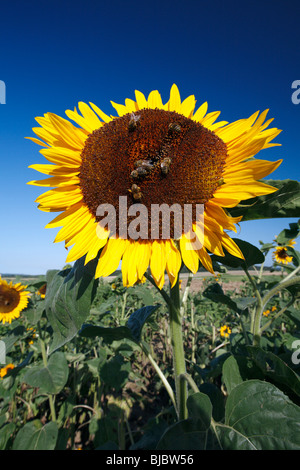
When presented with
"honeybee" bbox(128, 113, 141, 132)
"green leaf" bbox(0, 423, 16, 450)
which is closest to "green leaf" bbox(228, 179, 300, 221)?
"honeybee" bbox(128, 113, 141, 132)

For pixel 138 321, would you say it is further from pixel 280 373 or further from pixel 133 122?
pixel 133 122

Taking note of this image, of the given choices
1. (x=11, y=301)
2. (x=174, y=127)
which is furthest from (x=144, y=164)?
(x=11, y=301)

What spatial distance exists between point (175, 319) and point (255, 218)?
59 cm

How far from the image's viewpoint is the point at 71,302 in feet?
3.51

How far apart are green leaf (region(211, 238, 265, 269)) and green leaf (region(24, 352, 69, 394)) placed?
2.14 m

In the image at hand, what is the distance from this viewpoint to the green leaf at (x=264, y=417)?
31.2 inches

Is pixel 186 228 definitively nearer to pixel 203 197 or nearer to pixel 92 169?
pixel 203 197

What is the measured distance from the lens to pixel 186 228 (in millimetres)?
1061

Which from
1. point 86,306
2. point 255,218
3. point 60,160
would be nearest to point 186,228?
point 255,218

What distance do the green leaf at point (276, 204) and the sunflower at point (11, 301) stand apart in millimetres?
3845

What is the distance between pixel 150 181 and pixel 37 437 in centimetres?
266

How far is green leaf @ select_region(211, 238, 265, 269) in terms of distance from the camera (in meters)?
1.19

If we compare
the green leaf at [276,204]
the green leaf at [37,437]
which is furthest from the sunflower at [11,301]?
the green leaf at [276,204]
